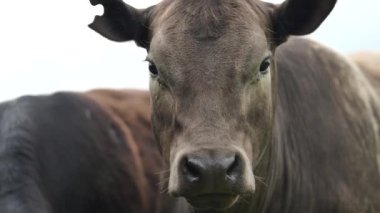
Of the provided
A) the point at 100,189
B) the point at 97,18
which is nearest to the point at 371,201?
the point at 97,18

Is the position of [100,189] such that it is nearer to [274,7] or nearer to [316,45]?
[316,45]

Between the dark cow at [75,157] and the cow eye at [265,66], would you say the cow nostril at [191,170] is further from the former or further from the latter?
the dark cow at [75,157]

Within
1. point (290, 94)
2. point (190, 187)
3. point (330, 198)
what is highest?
point (190, 187)

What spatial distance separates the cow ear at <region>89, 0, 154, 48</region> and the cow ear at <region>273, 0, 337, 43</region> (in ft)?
3.28

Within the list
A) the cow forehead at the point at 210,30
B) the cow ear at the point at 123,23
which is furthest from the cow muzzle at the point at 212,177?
the cow ear at the point at 123,23

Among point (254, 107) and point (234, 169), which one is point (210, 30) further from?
point (234, 169)

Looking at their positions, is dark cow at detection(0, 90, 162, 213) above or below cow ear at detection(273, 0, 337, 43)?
below

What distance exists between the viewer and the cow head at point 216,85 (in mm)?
5039

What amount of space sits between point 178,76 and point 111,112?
4.67m

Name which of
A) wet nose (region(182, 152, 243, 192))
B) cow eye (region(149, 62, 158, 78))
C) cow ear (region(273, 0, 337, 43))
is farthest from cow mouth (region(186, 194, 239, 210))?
cow ear (region(273, 0, 337, 43))

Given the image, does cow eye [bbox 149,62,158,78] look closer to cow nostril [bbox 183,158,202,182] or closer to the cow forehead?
the cow forehead

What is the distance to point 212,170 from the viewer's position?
4910mm

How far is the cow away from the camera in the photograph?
518 centimetres

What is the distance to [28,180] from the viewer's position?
8359mm
